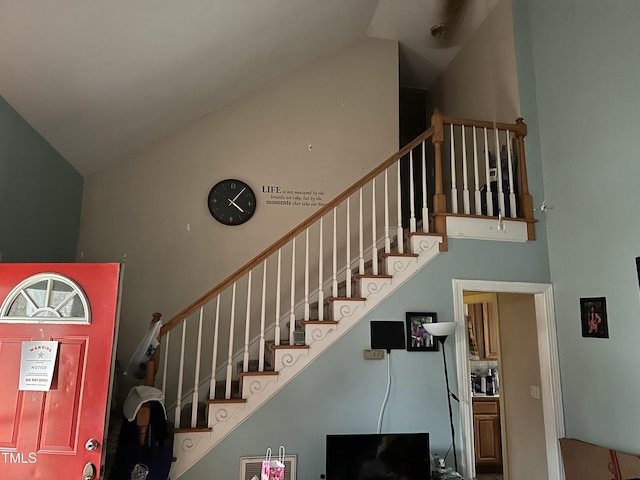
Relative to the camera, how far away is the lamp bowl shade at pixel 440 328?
3.26 meters

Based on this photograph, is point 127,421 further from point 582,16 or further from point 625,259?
point 582,16

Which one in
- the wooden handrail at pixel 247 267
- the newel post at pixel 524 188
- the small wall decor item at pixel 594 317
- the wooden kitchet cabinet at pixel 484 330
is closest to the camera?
the wooden handrail at pixel 247 267

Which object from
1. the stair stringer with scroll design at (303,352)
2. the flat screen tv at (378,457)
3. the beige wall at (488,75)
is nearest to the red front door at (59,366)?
the stair stringer with scroll design at (303,352)

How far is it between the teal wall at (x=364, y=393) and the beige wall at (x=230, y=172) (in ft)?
5.15

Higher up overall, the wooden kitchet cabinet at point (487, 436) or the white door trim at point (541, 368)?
the white door trim at point (541, 368)

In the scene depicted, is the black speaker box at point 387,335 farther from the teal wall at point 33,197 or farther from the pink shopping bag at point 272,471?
the teal wall at point 33,197

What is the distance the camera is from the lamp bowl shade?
3260 mm

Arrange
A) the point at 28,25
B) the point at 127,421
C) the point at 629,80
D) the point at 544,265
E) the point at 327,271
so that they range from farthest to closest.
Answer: the point at 327,271 → the point at 544,265 → the point at 629,80 → the point at 127,421 → the point at 28,25

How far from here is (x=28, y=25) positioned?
8.72 feet


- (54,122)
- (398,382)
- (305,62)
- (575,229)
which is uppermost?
(305,62)

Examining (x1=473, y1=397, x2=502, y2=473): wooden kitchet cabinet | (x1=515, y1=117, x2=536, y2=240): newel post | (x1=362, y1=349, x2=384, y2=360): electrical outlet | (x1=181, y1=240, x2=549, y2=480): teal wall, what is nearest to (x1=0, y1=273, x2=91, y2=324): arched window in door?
(x1=181, y1=240, x2=549, y2=480): teal wall

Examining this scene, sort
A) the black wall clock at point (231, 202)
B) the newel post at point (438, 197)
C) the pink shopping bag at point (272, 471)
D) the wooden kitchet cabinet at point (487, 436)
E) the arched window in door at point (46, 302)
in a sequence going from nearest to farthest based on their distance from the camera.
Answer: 1. the arched window in door at point (46, 302)
2. the pink shopping bag at point (272, 471)
3. the newel post at point (438, 197)
4. the black wall clock at point (231, 202)
5. the wooden kitchet cabinet at point (487, 436)

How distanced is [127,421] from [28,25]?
2520 mm

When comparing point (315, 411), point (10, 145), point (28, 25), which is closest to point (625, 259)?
point (315, 411)
